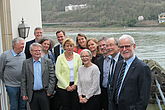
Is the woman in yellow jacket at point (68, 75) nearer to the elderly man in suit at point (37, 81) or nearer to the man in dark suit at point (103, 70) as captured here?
the elderly man in suit at point (37, 81)

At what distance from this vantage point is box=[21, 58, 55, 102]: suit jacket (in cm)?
288

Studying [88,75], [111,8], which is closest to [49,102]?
[88,75]

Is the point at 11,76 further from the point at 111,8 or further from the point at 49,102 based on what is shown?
the point at 111,8

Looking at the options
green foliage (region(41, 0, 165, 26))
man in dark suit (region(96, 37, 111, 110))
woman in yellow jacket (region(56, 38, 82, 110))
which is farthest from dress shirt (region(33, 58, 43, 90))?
green foliage (region(41, 0, 165, 26))

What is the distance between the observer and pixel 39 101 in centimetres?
292

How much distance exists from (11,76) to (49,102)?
2.00 ft

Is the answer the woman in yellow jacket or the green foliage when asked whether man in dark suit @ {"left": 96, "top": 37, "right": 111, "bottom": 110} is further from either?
the green foliage

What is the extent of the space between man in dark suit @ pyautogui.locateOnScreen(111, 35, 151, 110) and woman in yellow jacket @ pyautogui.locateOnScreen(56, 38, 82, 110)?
36.1 inches

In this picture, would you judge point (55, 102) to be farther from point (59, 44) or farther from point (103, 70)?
point (59, 44)

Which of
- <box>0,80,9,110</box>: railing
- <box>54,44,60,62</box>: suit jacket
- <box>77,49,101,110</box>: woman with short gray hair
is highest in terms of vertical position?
<box>54,44,60,62</box>: suit jacket

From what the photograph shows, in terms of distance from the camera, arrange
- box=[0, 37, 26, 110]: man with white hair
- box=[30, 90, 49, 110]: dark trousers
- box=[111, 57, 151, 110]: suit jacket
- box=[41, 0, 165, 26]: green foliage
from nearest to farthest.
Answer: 1. box=[111, 57, 151, 110]: suit jacket
2. box=[30, 90, 49, 110]: dark trousers
3. box=[0, 37, 26, 110]: man with white hair
4. box=[41, 0, 165, 26]: green foliage

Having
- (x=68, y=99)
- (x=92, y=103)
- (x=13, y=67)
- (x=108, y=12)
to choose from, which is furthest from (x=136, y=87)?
(x=108, y=12)

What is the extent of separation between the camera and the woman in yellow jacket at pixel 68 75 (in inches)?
115

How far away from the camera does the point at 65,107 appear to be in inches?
A: 120
